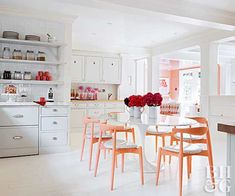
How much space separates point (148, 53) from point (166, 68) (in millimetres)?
5040

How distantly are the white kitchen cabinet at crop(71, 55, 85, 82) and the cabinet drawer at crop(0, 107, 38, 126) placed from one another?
300 centimetres

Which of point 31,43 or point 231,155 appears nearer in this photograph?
point 231,155

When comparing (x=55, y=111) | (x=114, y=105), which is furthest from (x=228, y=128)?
(x=114, y=105)

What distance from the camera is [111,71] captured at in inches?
304

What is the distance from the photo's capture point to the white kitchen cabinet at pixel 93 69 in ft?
24.2

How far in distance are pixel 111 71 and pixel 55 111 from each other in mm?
3542

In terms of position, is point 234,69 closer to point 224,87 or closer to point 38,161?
point 224,87

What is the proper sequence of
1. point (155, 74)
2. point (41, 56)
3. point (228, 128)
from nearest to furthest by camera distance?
point (228, 128) → point (41, 56) → point (155, 74)

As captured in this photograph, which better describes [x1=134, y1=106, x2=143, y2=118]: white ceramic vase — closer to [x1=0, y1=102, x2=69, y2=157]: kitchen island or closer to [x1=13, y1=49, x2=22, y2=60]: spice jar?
[x1=0, y1=102, x2=69, y2=157]: kitchen island

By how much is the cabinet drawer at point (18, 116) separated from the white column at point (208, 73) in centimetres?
387

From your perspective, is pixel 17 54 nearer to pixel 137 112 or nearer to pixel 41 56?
pixel 41 56

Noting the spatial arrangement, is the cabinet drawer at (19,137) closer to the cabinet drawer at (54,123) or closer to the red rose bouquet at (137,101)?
the cabinet drawer at (54,123)

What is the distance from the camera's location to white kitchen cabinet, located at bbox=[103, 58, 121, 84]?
Result: 7.64 meters

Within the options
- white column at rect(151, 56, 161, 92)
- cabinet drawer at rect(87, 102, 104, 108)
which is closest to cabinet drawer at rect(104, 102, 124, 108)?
cabinet drawer at rect(87, 102, 104, 108)
